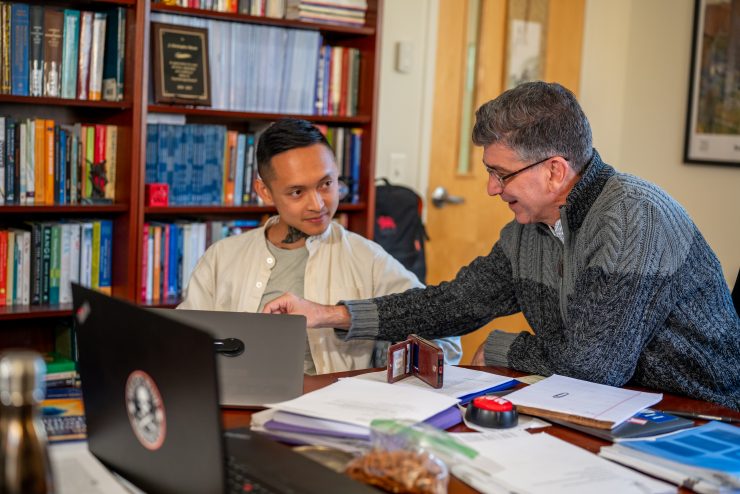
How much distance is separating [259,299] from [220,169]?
3.97 ft

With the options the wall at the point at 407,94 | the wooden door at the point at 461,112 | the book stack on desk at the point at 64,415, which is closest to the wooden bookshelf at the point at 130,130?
the wall at the point at 407,94

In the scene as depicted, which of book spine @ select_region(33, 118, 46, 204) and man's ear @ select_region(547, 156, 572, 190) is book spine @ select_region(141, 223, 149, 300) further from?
man's ear @ select_region(547, 156, 572, 190)

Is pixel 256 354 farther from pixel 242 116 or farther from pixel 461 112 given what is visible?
pixel 461 112

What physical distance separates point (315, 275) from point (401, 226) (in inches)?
59.3

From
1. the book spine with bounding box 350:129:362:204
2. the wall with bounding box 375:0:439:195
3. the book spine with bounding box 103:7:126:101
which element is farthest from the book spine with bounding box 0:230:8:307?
the wall with bounding box 375:0:439:195

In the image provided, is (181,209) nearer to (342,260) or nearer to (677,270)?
(342,260)

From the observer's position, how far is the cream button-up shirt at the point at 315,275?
2.22 meters

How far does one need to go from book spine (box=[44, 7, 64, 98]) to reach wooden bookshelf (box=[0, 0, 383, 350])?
79 millimetres

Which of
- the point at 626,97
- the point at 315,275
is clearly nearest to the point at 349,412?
the point at 315,275

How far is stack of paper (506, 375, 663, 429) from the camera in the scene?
141 cm

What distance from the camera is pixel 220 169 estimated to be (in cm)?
331

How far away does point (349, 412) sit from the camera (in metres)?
1.28

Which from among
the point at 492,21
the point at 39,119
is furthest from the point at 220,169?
the point at 492,21

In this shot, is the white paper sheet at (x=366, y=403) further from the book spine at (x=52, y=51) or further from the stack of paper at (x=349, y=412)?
the book spine at (x=52, y=51)
